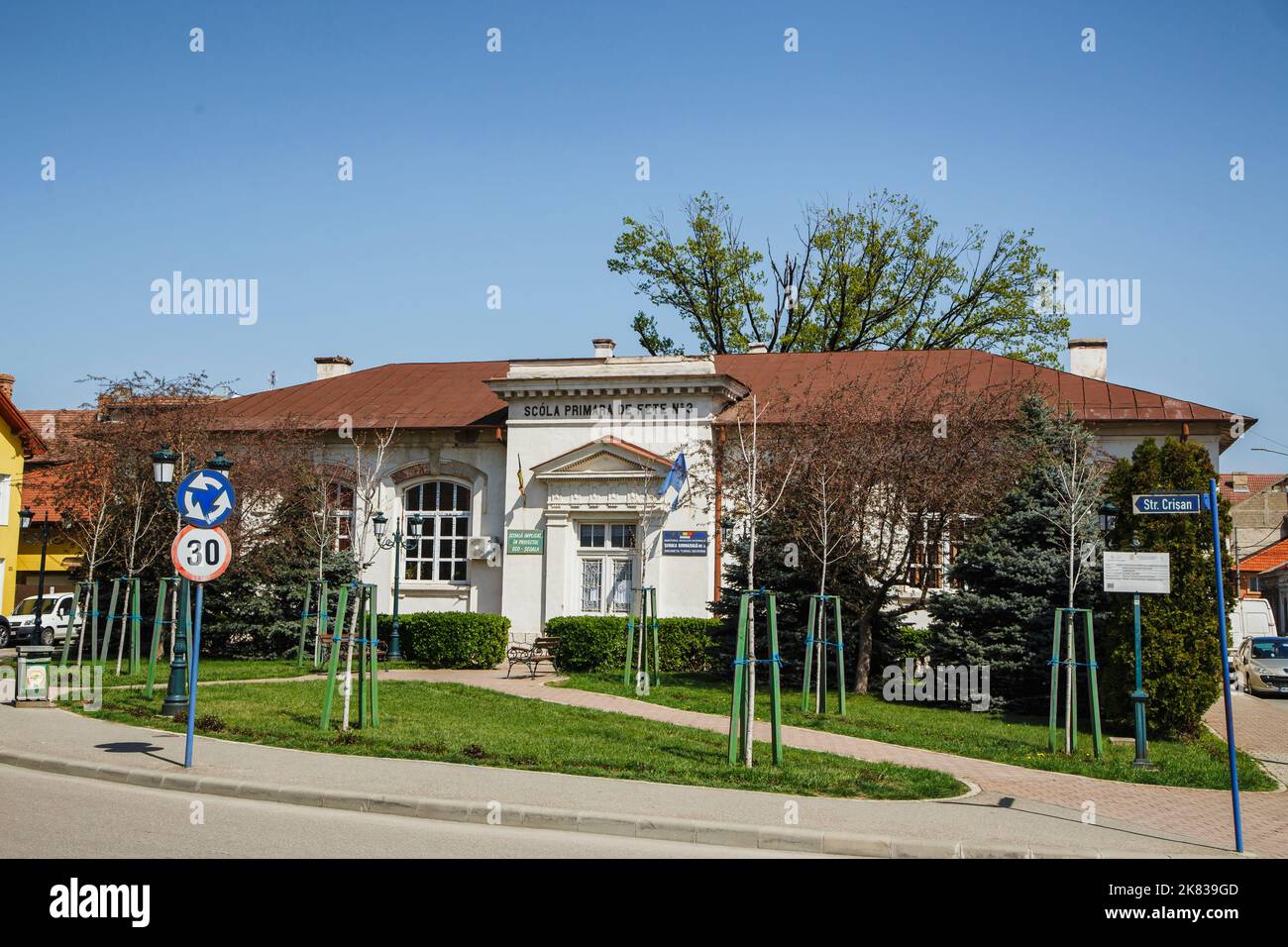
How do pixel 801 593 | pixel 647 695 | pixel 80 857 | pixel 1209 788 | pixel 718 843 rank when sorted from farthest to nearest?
pixel 801 593, pixel 647 695, pixel 1209 788, pixel 718 843, pixel 80 857

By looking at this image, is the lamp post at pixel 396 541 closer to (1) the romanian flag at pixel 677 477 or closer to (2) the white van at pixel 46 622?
(1) the romanian flag at pixel 677 477

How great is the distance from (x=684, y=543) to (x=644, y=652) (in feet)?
17.7

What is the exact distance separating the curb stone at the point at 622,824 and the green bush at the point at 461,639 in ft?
43.7

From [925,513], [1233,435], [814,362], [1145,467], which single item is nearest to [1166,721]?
[1145,467]

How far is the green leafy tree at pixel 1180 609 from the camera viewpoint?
16016 mm

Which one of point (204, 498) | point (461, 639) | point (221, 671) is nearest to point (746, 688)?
point (204, 498)

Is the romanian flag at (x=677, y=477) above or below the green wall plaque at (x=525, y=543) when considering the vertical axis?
above

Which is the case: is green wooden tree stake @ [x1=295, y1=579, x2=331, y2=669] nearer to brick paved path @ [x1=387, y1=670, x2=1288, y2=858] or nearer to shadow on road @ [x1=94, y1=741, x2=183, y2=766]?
shadow on road @ [x1=94, y1=741, x2=183, y2=766]

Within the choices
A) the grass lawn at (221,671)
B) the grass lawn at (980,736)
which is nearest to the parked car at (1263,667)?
the grass lawn at (980,736)

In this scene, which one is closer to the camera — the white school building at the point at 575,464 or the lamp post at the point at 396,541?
the lamp post at the point at 396,541

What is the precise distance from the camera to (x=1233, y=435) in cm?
2767

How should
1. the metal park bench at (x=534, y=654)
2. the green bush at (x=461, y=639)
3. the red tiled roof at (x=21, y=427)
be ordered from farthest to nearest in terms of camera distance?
the red tiled roof at (x=21, y=427)
the green bush at (x=461, y=639)
the metal park bench at (x=534, y=654)
